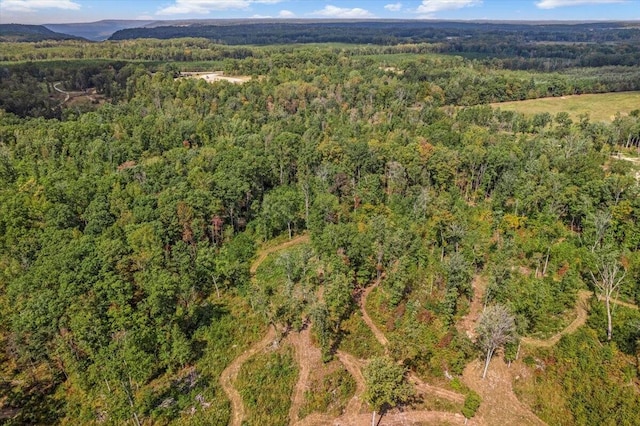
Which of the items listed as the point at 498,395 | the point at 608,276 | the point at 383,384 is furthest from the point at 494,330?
the point at 608,276

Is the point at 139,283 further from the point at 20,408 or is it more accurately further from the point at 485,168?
the point at 485,168

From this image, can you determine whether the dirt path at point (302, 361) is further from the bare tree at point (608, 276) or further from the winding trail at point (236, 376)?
the bare tree at point (608, 276)

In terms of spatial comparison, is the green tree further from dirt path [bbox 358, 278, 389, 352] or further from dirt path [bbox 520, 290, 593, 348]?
dirt path [bbox 520, 290, 593, 348]

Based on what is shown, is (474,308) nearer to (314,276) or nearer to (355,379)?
(355,379)

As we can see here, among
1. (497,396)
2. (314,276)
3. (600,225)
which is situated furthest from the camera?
(600,225)

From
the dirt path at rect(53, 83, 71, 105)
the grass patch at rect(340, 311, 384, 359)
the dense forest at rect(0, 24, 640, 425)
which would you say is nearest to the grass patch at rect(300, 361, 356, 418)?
the dense forest at rect(0, 24, 640, 425)

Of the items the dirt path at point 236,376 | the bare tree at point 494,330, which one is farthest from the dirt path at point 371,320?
the dirt path at point 236,376
